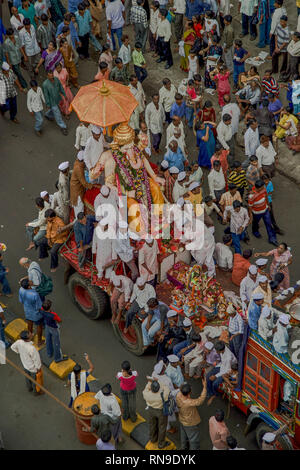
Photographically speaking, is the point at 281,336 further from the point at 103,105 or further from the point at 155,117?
the point at 155,117

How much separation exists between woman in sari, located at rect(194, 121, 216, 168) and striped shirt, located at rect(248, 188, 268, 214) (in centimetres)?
191

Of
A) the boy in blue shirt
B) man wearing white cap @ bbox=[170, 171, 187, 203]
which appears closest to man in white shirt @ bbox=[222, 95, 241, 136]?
the boy in blue shirt

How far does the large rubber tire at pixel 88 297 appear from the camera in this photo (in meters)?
16.8

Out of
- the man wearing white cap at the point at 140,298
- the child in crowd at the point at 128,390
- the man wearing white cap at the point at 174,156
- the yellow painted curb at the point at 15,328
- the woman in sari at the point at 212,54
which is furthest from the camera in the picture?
the woman in sari at the point at 212,54

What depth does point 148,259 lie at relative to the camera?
15969 millimetres

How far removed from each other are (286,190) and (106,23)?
7260 mm

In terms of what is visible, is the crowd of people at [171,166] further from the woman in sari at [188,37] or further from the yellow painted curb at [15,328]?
the yellow painted curb at [15,328]

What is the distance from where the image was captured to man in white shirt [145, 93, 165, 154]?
1961 cm

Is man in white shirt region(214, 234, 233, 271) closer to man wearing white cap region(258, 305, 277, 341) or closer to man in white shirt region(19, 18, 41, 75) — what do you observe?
man wearing white cap region(258, 305, 277, 341)

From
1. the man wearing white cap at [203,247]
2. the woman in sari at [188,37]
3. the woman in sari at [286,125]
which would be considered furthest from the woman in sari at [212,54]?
the man wearing white cap at [203,247]

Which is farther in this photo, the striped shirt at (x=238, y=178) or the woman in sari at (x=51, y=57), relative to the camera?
the woman in sari at (x=51, y=57)

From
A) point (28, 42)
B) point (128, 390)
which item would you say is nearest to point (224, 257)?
point (128, 390)

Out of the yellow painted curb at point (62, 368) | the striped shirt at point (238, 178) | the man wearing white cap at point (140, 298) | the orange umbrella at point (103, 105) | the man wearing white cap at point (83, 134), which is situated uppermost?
the orange umbrella at point (103, 105)

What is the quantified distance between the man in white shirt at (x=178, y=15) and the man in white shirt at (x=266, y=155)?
5.18 meters
